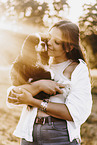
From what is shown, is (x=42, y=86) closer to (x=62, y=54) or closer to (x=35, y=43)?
(x=62, y=54)

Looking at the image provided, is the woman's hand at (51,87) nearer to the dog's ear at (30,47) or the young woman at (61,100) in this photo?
the young woman at (61,100)

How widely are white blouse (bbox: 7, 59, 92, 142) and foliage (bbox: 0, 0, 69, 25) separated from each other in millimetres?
4354

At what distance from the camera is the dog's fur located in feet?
6.61

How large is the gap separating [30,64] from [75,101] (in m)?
0.91

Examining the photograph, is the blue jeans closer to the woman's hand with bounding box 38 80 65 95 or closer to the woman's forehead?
the woman's hand with bounding box 38 80 65 95

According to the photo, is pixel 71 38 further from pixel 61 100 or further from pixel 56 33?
pixel 61 100

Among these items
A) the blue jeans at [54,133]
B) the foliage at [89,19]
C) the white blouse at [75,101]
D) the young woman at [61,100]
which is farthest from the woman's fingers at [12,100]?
the foliage at [89,19]

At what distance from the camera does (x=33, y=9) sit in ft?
19.9

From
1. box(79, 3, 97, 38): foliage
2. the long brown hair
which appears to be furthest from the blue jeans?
box(79, 3, 97, 38): foliage

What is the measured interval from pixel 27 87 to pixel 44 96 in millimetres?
197

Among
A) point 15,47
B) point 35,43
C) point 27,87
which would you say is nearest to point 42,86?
point 27,87

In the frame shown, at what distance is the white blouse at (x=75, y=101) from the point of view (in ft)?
4.61

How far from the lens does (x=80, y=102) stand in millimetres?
1404

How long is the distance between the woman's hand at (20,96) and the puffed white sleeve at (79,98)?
0.32 m
